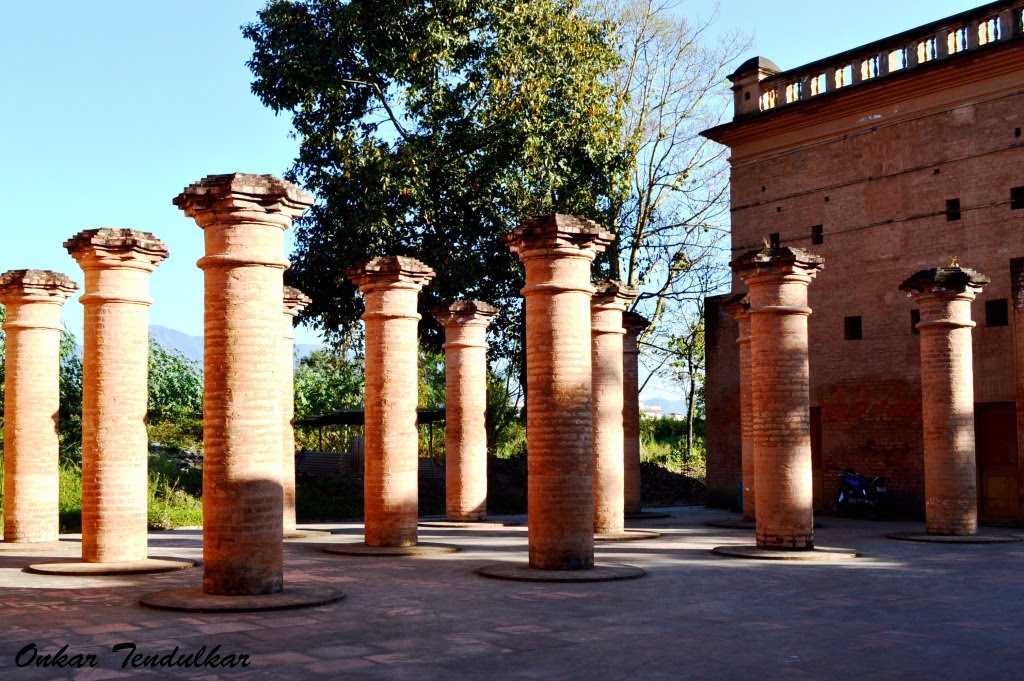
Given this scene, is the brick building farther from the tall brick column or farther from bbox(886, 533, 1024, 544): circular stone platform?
the tall brick column

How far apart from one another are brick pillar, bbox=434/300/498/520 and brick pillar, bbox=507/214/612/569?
8599mm

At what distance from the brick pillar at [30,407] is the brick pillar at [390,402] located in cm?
484

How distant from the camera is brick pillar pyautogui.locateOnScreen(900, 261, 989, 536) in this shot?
17.3 meters

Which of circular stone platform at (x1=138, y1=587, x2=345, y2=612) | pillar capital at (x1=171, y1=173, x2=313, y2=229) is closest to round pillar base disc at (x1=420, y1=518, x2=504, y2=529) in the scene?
circular stone platform at (x1=138, y1=587, x2=345, y2=612)

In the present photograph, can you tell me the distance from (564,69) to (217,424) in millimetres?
15756

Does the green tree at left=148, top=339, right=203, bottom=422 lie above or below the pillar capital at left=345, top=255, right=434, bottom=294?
below

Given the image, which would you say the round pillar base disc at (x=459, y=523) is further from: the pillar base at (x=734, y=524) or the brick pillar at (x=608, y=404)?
the pillar base at (x=734, y=524)

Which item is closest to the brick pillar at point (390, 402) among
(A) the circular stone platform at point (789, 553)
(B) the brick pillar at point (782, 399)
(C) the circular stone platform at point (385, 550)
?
(C) the circular stone platform at point (385, 550)

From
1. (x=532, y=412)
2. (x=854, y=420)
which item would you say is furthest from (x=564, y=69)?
(x=532, y=412)

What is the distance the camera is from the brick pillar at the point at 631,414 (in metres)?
22.3

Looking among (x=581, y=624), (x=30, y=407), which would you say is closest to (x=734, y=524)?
(x=30, y=407)

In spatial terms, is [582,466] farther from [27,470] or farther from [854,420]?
[854,420]

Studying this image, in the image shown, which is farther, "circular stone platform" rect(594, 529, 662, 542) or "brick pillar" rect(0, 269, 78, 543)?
"circular stone platform" rect(594, 529, 662, 542)

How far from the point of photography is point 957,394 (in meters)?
17.3
